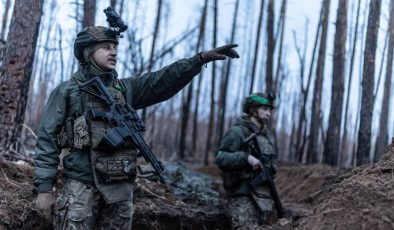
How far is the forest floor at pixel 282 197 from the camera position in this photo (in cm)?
328

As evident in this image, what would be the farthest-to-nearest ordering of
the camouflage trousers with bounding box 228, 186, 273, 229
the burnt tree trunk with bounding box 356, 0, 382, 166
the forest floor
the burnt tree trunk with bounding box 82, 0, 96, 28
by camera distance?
the burnt tree trunk with bounding box 356, 0, 382, 166 < the burnt tree trunk with bounding box 82, 0, 96, 28 < the camouflage trousers with bounding box 228, 186, 273, 229 < the forest floor

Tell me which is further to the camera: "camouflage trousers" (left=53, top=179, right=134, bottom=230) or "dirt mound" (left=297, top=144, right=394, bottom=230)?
"camouflage trousers" (left=53, top=179, right=134, bottom=230)

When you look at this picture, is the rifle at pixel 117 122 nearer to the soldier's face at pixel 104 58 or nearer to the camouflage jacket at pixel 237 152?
the soldier's face at pixel 104 58

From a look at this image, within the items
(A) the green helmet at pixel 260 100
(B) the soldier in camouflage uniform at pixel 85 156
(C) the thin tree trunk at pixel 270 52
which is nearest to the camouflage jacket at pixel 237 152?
(A) the green helmet at pixel 260 100

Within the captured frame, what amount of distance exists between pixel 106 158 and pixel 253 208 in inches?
119

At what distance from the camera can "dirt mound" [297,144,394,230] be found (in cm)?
315

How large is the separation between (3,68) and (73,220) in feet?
12.1

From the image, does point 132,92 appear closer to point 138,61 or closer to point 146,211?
point 146,211

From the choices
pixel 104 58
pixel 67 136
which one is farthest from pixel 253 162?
pixel 67 136

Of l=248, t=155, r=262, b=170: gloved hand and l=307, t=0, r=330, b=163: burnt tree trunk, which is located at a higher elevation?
l=307, t=0, r=330, b=163: burnt tree trunk

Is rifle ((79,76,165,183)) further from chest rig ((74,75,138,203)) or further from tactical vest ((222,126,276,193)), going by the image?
tactical vest ((222,126,276,193))

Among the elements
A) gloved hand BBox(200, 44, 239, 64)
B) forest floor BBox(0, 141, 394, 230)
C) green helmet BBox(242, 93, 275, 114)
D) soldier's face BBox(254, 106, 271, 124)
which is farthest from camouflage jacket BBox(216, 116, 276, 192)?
gloved hand BBox(200, 44, 239, 64)

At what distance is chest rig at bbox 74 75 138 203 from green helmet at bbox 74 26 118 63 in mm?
350

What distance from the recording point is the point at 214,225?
7449 mm
